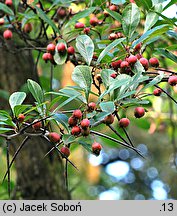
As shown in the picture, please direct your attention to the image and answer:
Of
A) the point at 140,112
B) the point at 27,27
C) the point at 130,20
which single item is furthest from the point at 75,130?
the point at 27,27

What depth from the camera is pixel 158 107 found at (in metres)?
1.98

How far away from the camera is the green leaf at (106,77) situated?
76 centimetres

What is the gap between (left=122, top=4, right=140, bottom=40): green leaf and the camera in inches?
33.0

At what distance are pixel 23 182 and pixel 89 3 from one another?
2.10ft

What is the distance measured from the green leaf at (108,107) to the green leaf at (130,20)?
0.17 meters

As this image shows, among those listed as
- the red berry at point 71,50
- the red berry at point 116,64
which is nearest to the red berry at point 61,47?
the red berry at point 71,50

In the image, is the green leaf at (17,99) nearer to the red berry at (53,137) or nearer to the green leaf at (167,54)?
the red berry at (53,137)

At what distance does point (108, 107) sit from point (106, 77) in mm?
77

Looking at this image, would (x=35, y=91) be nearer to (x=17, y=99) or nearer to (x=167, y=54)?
(x=17, y=99)

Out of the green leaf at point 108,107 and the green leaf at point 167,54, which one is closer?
the green leaf at point 108,107

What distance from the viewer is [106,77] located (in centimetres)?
77

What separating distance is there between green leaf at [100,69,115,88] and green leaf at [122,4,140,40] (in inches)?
3.7

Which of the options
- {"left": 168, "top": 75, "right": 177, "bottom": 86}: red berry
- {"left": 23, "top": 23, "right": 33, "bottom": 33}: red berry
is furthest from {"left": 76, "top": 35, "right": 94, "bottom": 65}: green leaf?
{"left": 23, "top": 23, "right": 33, "bottom": 33}: red berry
